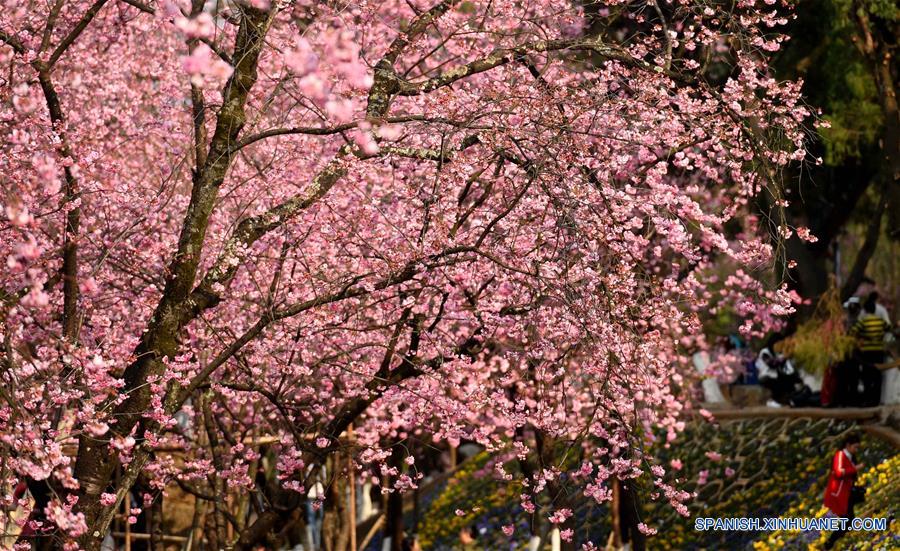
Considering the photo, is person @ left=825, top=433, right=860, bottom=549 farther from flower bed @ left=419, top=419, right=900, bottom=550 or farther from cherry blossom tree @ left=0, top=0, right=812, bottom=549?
cherry blossom tree @ left=0, top=0, right=812, bottom=549

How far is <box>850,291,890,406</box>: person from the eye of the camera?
19.1 meters

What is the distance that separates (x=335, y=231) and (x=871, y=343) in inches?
432

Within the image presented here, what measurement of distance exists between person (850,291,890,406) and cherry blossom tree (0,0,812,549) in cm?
556

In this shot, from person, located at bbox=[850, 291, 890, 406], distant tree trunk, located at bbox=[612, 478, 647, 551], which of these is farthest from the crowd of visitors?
distant tree trunk, located at bbox=[612, 478, 647, 551]

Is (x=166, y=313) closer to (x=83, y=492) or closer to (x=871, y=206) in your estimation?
(x=83, y=492)

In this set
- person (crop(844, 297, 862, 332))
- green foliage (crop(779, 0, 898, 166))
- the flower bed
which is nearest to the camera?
the flower bed

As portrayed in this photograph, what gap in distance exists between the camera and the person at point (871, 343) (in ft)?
62.5

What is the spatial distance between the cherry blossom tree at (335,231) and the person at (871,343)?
5.56 m

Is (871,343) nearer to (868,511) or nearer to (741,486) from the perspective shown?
(741,486)

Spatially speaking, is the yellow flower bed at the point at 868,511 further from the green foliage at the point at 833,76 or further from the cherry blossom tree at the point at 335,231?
the green foliage at the point at 833,76

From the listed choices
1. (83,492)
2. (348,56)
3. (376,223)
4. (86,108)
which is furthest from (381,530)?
(348,56)

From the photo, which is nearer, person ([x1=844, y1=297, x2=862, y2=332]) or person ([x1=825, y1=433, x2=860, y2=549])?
person ([x1=825, y1=433, x2=860, y2=549])

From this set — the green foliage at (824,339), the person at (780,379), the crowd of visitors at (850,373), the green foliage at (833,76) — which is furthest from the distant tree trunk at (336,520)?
the green foliage at (833,76)

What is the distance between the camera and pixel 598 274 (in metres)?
9.10
